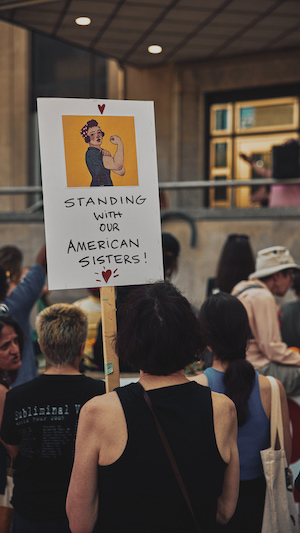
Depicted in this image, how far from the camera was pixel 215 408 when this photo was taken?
2252mm

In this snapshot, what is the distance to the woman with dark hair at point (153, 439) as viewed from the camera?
6.93 ft

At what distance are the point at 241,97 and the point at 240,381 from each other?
388 inches

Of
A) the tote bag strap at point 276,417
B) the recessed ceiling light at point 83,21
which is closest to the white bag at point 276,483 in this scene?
the tote bag strap at point 276,417

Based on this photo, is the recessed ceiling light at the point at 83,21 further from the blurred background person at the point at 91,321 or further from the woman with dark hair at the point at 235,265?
the blurred background person at the point at 91,321

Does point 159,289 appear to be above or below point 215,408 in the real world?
above

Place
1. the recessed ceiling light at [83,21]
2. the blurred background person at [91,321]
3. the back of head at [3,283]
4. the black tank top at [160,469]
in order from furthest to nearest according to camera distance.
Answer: the recessed ceiling light at [83,21]
the blurred background person at [91,321]
the back of head at [3,283]
the black tank top at [160,469]

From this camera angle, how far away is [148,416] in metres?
2.14

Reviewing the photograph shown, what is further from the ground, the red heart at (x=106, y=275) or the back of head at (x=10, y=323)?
the red heart at (x=106, y=275)

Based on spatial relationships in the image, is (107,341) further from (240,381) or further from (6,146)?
(6,146)

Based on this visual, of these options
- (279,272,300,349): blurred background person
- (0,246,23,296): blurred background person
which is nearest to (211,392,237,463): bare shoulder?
(279,272,300,349): blurred background person

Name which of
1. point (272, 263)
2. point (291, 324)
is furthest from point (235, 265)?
point (291, 324)

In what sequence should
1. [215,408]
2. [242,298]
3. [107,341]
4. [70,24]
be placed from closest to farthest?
[215,408] < [107,341] < [242,298] < [70,24]

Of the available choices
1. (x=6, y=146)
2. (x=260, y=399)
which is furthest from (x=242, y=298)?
(x=6, y=146)

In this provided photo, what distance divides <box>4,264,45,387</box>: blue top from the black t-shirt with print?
1479mm
